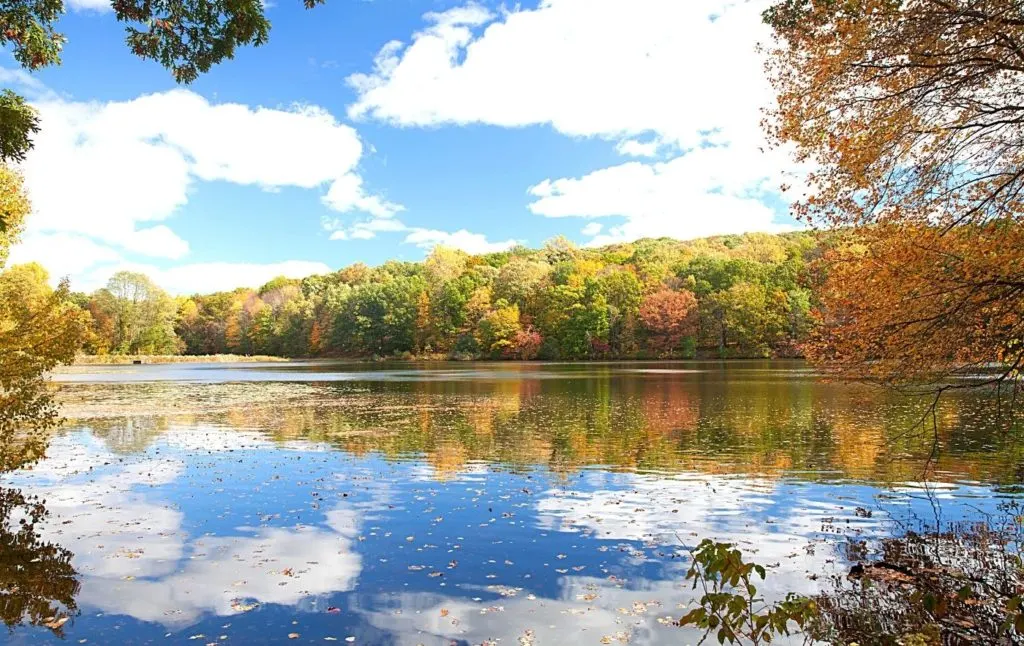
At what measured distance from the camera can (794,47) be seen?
12.1m

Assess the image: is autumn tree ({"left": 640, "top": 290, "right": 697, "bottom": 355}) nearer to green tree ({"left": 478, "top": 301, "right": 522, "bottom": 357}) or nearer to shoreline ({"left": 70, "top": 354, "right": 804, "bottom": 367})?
shoreline ({"left": 70, "top": 354, "right": 804, "bottom": 367})

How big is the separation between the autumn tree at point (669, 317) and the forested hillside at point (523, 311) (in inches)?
6.0

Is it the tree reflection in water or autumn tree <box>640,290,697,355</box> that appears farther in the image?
autumn tree <box>640,290,697,355</box>

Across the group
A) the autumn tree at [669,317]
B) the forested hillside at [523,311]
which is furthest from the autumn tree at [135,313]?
the autumn tree at [669,317]

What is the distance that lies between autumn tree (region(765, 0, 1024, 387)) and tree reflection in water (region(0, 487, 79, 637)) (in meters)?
11.8

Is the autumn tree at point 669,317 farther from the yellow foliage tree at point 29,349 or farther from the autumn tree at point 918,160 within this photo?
the yellow foliage tree at point 29,349

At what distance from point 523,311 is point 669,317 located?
24192 millimetres

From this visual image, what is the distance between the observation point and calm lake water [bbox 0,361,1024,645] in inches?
287

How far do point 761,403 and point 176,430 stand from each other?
23579 mm

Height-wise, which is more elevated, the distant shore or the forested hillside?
the forested hillside

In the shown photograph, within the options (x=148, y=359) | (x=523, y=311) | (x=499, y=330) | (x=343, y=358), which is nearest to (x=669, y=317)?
(x=523, y=311)

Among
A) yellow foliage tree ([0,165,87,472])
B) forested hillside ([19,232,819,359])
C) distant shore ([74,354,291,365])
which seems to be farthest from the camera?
forested hillside ([19,232,819,359])

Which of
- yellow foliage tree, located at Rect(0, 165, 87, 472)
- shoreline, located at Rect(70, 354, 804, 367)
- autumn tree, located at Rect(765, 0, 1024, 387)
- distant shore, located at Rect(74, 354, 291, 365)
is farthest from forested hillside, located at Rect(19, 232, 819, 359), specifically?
yellow foliage tree, located at Rect(0, 165, 87, 472)

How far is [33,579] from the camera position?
27.3 ft
